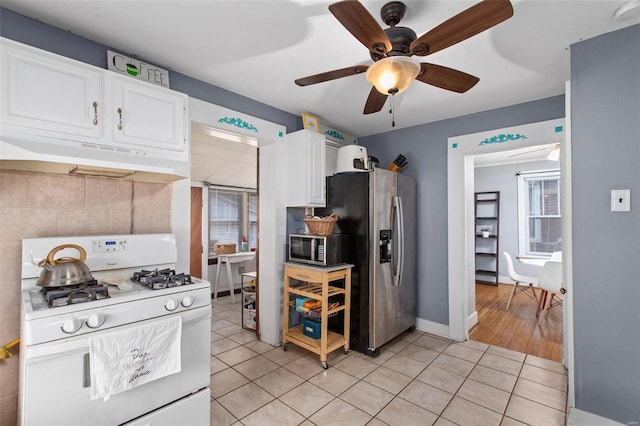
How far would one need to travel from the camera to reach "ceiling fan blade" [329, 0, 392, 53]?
1.18m

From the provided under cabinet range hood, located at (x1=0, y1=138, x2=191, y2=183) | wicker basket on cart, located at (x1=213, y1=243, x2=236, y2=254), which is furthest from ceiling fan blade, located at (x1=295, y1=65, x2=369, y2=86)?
wicker basket on cart, located at (x1=213, y1=243, x2=236, y2=254)

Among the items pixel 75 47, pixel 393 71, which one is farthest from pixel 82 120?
pixel 393 71

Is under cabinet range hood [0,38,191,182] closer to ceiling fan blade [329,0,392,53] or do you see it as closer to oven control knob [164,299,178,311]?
oven control knob [164,299,178,311]

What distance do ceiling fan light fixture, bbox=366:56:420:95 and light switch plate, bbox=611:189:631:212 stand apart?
1.43 meters

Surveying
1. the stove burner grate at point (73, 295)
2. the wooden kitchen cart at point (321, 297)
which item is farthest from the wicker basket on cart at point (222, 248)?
the stove burner grate at point (73, 295)

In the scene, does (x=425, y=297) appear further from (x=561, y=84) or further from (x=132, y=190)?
(x=132, y=190)

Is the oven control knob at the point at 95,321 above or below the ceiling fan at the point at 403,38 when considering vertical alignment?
below

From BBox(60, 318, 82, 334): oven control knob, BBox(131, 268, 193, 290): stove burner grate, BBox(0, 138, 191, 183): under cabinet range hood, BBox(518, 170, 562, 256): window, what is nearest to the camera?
BBox(60, 318, 82, 334): oven control knob

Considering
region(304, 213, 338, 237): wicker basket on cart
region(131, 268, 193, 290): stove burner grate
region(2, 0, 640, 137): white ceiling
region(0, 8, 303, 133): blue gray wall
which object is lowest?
region(131, 268, 193, 290): stove burner grate

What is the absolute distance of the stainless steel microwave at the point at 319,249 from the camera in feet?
9.11

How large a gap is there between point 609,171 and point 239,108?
2.78 m

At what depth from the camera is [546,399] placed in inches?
87.2

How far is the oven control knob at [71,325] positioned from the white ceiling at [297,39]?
1.62m

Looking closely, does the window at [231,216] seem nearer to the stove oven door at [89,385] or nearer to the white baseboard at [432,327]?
the white baseboard at [432,327]
